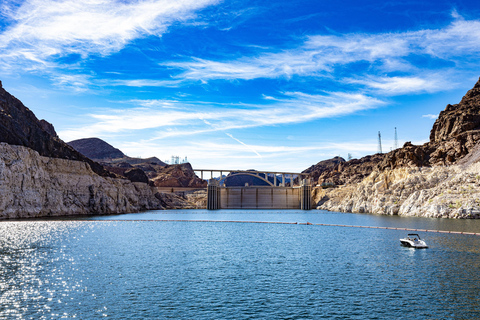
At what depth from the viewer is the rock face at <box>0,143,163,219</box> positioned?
77.8m

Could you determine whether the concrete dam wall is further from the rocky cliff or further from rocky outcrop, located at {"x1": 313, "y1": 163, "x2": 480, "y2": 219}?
the rocky cliff

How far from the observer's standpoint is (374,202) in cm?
11450

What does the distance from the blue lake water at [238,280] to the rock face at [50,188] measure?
34581mm

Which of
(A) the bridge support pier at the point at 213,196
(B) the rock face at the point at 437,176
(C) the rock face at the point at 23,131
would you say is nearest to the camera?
(B) the rock face at the point at 437,176

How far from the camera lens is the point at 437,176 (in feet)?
311

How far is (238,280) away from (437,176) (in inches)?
3226

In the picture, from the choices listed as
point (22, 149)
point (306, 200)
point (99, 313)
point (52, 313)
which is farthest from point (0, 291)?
point (306, 200)

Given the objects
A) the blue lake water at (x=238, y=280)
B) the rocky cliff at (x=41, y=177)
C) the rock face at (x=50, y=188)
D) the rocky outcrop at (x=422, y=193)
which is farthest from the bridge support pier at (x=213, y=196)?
the blue lake water at (x=238, y=280)

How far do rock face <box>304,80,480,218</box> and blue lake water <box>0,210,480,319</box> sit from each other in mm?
38743

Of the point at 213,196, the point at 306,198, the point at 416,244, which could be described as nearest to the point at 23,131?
the point at 416,244

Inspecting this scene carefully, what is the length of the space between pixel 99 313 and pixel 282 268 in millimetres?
16842

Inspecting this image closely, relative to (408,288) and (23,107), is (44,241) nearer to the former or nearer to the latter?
(408,288)

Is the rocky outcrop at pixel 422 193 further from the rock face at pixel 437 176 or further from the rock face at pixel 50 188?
the rock face at pixel 50 188

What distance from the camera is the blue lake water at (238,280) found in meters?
21.4
